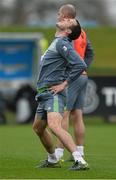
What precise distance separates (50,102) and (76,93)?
1.64 meters

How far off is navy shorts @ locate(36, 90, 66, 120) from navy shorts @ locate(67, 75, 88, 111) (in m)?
1.34

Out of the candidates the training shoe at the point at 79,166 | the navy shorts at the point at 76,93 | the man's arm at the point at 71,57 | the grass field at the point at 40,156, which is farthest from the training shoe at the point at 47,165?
the man's arm at the point at 71,57

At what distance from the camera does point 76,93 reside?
14062 mm

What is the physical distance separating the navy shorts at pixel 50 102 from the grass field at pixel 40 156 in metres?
0.81

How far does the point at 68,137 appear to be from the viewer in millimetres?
12242

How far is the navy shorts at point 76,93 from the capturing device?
45.9ft

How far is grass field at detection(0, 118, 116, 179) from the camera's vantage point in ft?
39.1

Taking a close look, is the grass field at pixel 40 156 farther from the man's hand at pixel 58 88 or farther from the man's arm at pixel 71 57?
the man's arm at pixel 71 57

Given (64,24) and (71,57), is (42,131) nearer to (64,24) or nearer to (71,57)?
(71,57)

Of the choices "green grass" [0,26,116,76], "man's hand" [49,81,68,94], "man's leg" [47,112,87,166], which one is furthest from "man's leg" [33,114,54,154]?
"green grass" [0,26,116,76]

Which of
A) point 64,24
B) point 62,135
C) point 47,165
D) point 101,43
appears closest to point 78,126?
point 47,165

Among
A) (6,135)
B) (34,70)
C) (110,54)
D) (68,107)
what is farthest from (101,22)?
(68,107)

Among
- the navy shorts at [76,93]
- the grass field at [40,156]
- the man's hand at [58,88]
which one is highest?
the man's hand at [58,88]

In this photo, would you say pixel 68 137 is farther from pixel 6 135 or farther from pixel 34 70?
pixel 34 70
